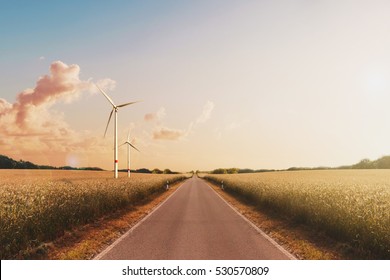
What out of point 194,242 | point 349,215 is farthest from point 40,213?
point 349,215

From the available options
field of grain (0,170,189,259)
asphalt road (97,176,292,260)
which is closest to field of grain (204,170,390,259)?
asphalt road (97,176,292,260)

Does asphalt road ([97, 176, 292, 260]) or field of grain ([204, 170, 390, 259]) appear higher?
field of grain ([204, 170, 390, 259])

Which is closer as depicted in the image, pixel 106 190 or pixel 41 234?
pixel 41 234

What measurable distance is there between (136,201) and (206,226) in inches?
561

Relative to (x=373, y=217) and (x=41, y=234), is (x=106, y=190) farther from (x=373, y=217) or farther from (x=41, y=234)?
(x=373, y=217)

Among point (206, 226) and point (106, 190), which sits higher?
point (106, 190)

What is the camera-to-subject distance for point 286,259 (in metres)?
10.4

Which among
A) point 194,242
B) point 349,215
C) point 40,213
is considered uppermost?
point 40,213

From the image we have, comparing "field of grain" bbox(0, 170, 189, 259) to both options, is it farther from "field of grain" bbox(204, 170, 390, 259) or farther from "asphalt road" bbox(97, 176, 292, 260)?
"field of grain" bbox(204, 170, 390, 259)

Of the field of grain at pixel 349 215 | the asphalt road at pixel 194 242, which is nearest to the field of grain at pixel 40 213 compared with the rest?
the asphalt road at pixel 194 242

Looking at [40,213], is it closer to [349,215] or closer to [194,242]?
[194,242]
